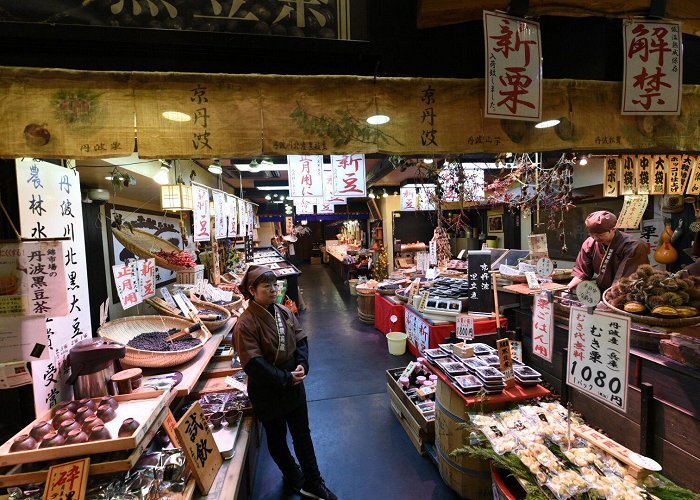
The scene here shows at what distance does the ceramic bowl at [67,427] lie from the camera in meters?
1.88

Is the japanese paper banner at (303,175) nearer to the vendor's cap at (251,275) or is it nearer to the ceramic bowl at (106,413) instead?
the vendor's cap at (251,275)

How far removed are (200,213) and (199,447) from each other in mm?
3675

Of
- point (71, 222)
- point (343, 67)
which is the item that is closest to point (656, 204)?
point (343, 67)

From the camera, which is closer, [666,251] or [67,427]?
[67,427]

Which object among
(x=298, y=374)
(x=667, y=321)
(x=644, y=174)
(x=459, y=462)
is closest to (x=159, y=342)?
(x=298, y=374)

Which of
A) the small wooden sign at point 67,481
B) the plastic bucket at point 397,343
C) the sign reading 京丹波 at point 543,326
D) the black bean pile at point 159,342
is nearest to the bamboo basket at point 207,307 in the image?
the black bean pile at point 159,342

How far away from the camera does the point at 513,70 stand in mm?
2047

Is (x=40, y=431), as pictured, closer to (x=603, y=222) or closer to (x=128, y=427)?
(x=128, y=427)

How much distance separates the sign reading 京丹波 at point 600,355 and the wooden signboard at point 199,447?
2656 mm

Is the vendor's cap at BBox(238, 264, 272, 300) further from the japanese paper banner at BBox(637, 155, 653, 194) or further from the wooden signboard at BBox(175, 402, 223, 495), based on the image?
the japanese paper banner at BBox(637, 155, 653, 194)

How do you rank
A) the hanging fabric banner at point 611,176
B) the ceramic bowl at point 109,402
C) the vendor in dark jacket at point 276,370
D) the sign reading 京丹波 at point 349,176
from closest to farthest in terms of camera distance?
the ceramic bowl at point 109,402 < the vendor in dark jacket at point 276,370 < the hanging fabric banner at point 611,176 < the sign reading 京丹波 at point 349,176

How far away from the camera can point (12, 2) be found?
6.26ft

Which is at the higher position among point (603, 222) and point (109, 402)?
point (603, 222)

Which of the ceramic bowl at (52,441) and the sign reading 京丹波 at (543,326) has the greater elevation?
the sign reading 京丹波 at (543,326)
